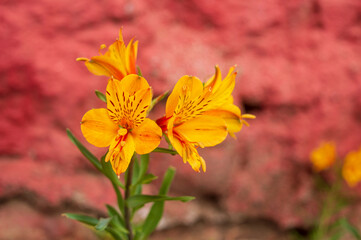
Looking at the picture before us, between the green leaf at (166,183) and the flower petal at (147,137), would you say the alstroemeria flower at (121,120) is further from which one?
the green leaf at (166,183)

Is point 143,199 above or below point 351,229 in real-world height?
above

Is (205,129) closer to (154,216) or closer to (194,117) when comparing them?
Result: (194,117)

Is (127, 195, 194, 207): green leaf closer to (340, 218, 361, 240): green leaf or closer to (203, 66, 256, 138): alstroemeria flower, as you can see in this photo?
(203, 66, 256, 138): alstroemeria flower

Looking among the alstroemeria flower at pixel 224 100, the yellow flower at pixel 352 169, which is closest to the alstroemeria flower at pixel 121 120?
the alstroemeria flower at pixel 224 100

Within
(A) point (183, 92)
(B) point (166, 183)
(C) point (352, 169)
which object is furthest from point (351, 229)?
(A) point (183, 92)

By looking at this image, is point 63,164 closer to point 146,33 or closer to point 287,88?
point 146,33
